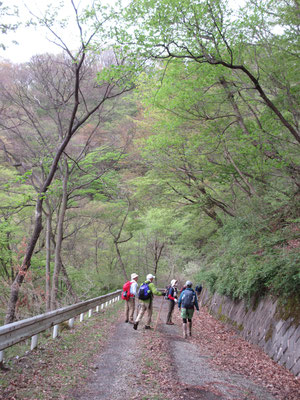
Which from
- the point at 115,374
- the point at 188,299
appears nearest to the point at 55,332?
the point at 115,374

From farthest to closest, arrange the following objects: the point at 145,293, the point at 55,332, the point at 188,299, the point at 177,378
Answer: the point at 145,293, the point at 188,299, the point at 55,332, the point at 177,378

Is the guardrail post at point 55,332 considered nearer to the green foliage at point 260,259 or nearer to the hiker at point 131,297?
the hiker at point 131,297

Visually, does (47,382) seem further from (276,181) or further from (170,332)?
(276,181)

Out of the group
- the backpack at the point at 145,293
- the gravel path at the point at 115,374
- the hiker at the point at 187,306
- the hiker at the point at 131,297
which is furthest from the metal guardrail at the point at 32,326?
the hiker at the point at 187,306

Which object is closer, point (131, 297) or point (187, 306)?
point (187, 306)

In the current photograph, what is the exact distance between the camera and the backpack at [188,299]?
35.0 ft

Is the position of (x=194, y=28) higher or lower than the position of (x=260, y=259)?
higher

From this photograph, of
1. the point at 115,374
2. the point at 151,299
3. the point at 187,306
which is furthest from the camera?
the point at 151,299

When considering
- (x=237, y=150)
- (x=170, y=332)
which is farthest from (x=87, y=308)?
Answer: (x=237, y=150)

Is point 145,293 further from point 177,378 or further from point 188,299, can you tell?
point 177,378

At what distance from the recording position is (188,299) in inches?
424

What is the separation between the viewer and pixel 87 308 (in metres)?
13.0

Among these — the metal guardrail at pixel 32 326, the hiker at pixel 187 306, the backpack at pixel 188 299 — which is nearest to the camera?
the metal guardrail at pixel 32 326

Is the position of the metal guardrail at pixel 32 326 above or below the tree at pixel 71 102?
below
